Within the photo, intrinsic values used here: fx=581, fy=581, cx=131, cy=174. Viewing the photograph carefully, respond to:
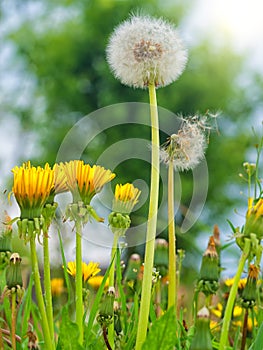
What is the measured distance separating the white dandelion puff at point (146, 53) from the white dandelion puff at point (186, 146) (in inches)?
3.0

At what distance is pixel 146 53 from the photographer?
0.79m

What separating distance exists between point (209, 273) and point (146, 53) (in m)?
0.39

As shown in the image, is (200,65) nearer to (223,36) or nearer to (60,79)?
(223,36)

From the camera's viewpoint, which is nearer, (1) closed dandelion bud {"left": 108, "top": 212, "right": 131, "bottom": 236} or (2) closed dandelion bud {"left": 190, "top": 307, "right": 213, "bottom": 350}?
(2) closed dandelion bud {"left": 190, "top": 307, "right": 213, "bottom": 350}

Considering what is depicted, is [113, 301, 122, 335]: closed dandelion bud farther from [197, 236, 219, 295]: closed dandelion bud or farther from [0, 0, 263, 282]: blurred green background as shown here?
[0, 0, 263, 282]: blurred green background

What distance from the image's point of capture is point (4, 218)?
2.57ft

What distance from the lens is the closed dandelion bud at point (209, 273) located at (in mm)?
964

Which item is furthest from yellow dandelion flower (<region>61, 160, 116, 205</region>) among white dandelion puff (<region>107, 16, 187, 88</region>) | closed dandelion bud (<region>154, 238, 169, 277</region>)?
closed dandelion bud (<region>154, 238, 169, 277</region>)

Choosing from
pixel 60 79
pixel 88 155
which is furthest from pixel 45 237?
pixel 60 79

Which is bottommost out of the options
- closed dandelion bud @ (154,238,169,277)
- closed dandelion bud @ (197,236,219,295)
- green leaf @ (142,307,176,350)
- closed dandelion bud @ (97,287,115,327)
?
green leaf @ (142,307,176,350)

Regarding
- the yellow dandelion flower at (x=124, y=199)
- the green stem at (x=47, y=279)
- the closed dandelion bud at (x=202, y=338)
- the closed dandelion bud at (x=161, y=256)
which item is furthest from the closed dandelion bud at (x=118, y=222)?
the closed dandelion bud at (x=161, y=256)

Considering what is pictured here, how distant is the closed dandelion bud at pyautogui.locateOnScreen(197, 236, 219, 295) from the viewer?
3.16 ft

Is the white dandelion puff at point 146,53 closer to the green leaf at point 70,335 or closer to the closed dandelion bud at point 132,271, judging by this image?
the green leaf at point 70,335

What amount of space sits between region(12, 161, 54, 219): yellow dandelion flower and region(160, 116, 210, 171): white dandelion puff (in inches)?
7.5
